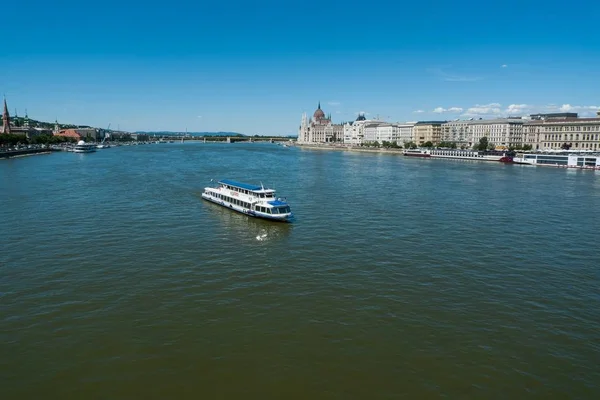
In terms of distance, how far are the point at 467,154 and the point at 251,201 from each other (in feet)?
353

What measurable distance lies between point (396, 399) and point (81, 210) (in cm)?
3176

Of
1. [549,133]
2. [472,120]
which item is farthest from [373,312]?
[472,120]

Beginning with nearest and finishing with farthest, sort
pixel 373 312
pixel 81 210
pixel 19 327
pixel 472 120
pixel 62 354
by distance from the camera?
1. pixel 62 354
2. pixel 19 327
3. pixel 373 312
4. pixel 81 210
5. pixel 472 120

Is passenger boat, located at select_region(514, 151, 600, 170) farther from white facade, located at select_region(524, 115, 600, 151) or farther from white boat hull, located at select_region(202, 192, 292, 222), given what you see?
white boat hull, located at select_region(202, 192, 292, 222)

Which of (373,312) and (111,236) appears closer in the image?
(373,312)

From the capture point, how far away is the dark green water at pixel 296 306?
12.7m

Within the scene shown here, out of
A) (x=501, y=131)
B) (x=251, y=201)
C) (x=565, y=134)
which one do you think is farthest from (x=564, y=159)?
(x=251, y=201)

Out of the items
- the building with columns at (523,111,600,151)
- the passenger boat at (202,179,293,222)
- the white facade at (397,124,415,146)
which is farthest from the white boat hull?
the white facade at (397,124,415,146)

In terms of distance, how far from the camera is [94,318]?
1606 cm

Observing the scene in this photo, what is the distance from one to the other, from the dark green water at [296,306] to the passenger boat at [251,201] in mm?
1809

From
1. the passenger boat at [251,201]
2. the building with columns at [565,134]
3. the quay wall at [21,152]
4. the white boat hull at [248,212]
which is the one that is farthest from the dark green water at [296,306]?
the building with columns at [565,134]

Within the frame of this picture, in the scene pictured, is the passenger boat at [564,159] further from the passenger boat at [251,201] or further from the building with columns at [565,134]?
the passenger boat at [251,201]

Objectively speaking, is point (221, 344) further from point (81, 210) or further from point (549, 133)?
point (549, 133)

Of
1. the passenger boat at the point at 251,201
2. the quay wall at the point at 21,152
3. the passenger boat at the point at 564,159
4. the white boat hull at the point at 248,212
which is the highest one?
the quay wall at the point at 21,152
